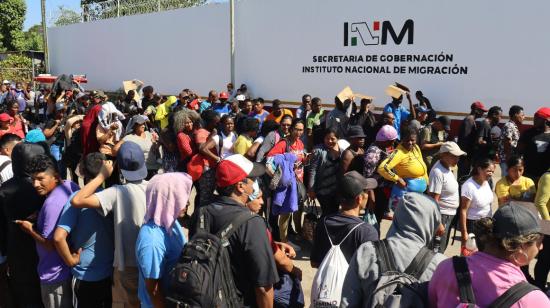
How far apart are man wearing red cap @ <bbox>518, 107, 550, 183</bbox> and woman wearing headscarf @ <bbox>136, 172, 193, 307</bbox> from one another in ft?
14.4

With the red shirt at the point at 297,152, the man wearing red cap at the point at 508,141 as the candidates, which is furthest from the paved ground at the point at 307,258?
the man wearing red cap at the point at 508,141

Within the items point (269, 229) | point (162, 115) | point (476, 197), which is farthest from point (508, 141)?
point (162, 115)

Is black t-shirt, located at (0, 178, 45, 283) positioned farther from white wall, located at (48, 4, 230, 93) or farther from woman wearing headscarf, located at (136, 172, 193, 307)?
white wall, located at (48, 4, 230, 93)

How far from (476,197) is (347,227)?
86.8 inches

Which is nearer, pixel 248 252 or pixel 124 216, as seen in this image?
pixel 248 252

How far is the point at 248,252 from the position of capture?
8.38 feet

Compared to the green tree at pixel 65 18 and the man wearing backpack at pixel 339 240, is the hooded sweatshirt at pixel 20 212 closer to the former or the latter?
the man wearing backpack at pixel 339 240

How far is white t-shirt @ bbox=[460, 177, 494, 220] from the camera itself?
4.51m

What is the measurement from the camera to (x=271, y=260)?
262 centimetres

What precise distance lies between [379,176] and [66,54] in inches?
1054

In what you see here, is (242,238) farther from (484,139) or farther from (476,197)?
(484,139)

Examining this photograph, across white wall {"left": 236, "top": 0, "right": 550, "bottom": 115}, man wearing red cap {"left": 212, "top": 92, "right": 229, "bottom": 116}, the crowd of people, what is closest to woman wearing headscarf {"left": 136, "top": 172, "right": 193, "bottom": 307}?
the crowd of people

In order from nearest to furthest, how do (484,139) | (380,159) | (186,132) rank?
(380,159) → (186,132) → (484,139)

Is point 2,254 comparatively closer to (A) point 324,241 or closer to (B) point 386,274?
(A) point 324,241
